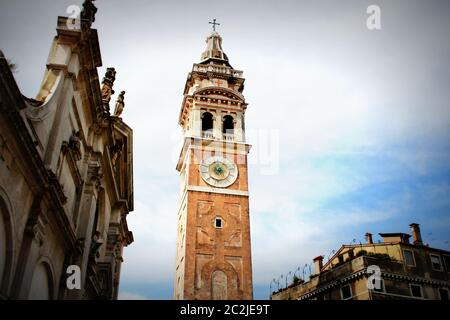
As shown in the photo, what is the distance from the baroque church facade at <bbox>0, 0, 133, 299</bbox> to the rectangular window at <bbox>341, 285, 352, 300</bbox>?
15.9m

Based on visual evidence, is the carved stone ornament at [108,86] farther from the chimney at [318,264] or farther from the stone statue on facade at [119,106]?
the chimney at [318,264]

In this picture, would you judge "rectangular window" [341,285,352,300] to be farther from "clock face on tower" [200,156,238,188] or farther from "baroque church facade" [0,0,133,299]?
"baroque church facade" [0,0,133,299]

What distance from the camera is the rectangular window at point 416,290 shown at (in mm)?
27702

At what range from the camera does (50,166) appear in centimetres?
1086

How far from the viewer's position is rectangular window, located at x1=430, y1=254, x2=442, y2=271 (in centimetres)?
2969

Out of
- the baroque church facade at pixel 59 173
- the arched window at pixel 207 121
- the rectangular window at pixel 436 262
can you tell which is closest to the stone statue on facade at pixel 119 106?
the baroque church facade at pixel 59 173

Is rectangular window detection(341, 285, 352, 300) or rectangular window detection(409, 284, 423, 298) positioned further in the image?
rectangular window detection(341, 285, 352, 300)

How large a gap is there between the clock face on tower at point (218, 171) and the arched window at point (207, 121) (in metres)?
3.90

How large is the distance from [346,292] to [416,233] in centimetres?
845

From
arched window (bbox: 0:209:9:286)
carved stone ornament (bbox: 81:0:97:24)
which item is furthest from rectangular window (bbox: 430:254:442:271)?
arched window (bbox: 0:209:9:286)

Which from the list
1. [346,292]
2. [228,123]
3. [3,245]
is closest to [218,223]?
[228,123]
